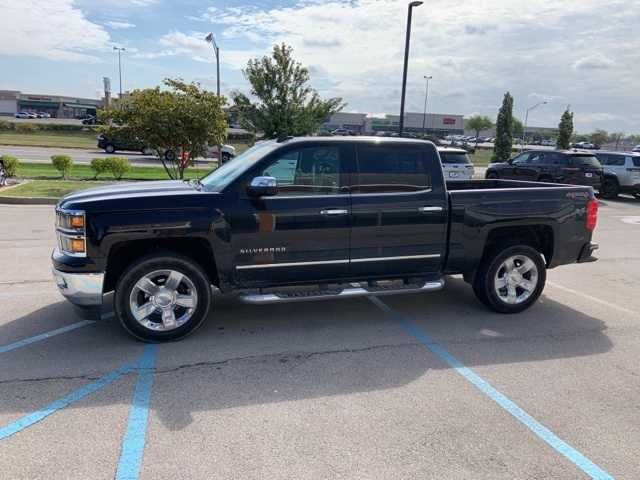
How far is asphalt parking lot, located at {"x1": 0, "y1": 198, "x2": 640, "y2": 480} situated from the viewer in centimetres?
296

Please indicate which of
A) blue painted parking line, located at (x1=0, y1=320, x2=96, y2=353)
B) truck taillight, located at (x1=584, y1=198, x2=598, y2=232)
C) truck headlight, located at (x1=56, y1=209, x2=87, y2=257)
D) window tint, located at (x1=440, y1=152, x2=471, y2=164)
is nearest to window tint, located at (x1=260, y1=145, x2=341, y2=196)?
truck headlight, located at (x1=56, y1=209, x2=87, y2=257)

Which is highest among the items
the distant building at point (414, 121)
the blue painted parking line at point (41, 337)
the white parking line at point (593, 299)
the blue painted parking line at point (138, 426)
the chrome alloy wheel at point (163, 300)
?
the distant building at point (414, 121)

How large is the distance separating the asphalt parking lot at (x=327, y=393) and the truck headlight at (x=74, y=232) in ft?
2.90

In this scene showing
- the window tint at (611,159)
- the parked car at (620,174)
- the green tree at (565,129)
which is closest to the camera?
the parked car at (620,174)

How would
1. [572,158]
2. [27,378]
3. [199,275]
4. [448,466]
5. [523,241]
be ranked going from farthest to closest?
[572,158] < [523,241] < [199,275] < [27,378] < [448,466]

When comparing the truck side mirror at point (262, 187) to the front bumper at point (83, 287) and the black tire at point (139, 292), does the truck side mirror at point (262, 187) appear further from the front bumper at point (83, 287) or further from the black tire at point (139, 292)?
the front bumper at point (83, 287)

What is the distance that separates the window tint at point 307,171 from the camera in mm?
4781

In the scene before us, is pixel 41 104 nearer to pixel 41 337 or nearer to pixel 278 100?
pixel 278 100

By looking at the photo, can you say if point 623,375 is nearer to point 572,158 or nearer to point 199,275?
point 199,275

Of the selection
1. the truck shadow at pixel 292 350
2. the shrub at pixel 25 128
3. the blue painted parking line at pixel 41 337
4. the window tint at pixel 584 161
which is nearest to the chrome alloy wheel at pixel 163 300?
the truck shadow at pixel 292 350

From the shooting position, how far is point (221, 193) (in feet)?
15.1

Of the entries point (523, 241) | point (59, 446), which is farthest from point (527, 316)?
point (59, 446)

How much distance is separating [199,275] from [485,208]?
3037mm

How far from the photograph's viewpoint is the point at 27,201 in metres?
13.0
